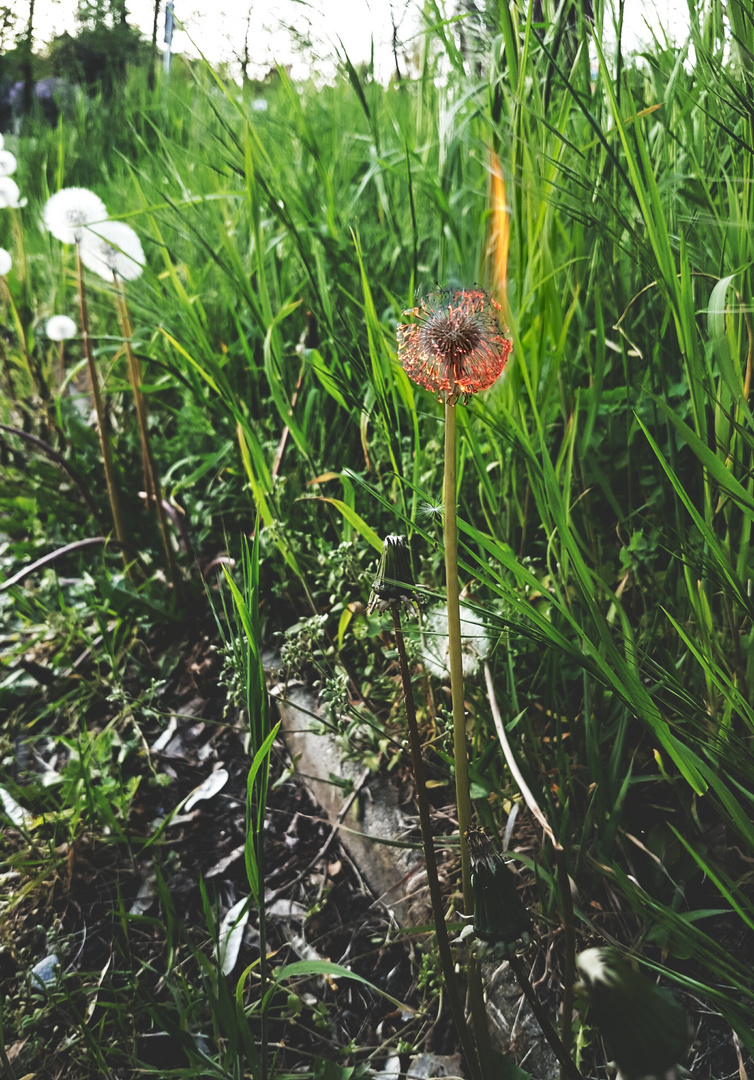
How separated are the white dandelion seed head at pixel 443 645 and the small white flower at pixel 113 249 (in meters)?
0.88

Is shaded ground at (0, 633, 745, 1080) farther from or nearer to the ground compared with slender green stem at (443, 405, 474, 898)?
nearer to the ground

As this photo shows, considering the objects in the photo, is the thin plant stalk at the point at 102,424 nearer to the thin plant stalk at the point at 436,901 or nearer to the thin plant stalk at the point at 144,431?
the thin plant stalk at the point at 144,431

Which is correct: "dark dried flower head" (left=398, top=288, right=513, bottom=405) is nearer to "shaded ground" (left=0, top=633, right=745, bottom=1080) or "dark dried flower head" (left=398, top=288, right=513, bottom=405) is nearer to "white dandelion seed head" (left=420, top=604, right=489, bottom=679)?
"white dandelion seed head" (left=420, top=604, right=489, bottom=679)

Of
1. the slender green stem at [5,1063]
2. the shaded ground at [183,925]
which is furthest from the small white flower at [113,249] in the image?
the slender green stem at [5,1063]

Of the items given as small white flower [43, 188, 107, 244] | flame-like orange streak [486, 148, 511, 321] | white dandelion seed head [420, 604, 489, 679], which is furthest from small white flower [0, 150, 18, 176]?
white dandelion seed head [420, 604, 489, 679]

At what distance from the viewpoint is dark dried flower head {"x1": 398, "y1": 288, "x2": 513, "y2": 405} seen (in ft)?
1.65

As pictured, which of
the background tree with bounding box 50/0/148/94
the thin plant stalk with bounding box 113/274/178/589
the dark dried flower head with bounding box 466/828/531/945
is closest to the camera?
the dark dried flower head with bounding box 466/828/531/945

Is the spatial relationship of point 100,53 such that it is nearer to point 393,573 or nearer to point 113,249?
point 113,249

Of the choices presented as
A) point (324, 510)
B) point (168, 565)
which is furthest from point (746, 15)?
point (168, 565)

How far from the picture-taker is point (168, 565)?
1.31 metres

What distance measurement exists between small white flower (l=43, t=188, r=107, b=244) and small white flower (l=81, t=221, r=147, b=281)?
2 cm

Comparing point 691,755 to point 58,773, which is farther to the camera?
point 58,773

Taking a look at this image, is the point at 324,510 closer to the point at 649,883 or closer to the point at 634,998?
the point at 649,883

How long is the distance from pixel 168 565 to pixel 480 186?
0.92 meters
